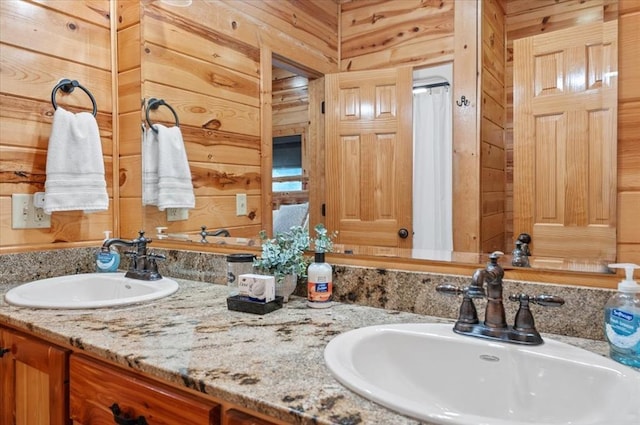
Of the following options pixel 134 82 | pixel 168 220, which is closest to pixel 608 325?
pixel 168 220

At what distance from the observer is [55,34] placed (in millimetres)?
1525

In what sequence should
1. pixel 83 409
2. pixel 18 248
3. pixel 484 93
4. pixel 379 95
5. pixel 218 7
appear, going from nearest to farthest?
pixel 83 409 < pixel 484 93 < pixel 379 95 < pixel 18 248 < pixel 218 7

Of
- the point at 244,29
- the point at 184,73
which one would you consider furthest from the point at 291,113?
the point at 184,73

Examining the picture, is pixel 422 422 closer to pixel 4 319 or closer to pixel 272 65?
pixel 4 319

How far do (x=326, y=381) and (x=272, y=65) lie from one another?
44.1 inches

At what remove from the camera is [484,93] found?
1.02m

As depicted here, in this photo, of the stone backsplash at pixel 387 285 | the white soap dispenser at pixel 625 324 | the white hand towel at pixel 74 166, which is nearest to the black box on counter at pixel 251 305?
the stone backsplash at pixel 387 285

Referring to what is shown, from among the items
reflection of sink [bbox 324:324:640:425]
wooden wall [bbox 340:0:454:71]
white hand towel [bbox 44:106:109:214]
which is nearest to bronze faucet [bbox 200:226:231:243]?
white hand towel [bbox 44:106:109:214]

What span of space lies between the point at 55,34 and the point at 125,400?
4.50ft

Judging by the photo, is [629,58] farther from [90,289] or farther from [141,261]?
[90,289]

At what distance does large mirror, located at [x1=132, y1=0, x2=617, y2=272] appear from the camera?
89cm

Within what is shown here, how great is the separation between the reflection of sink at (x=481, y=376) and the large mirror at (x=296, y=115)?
24cm

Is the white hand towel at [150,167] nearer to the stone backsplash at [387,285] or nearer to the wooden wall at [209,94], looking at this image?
the wooden wall at [209,94]

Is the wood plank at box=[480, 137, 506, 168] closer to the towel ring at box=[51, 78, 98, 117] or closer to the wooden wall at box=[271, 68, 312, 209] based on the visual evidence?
the wooden wall at box=[271, 68, 312, 209]
